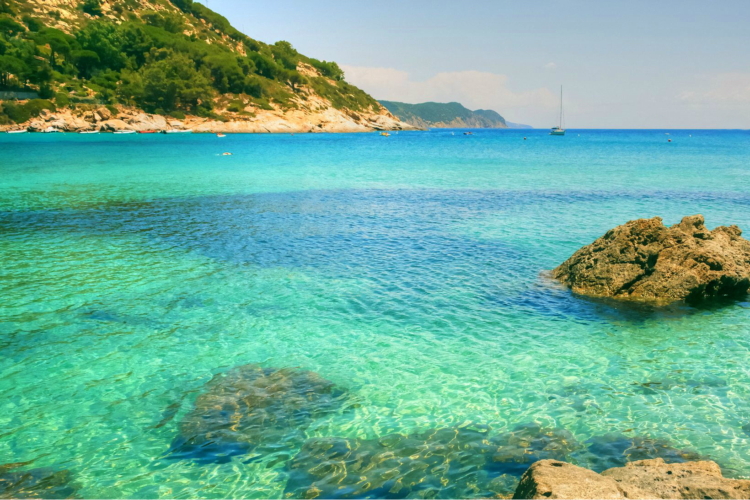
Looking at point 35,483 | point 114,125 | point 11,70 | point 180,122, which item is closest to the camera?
point 35,483

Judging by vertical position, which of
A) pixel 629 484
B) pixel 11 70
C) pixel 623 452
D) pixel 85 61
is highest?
pixel 85 61

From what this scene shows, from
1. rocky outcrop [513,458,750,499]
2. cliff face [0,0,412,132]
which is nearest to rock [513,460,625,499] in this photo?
rocky outcrop [513,458,750,499]

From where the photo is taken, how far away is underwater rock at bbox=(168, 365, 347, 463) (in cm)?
758

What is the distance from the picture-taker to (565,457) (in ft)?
23.6

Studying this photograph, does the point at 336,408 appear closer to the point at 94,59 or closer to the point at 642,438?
the point at 642,438

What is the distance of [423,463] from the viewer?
7141 mm

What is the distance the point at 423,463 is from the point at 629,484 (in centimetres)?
275

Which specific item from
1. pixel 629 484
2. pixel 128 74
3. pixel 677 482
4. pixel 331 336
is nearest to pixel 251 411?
pixel 331 336

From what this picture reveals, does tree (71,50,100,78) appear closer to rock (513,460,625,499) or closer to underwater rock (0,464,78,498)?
underwater rock (0,464,78,498)

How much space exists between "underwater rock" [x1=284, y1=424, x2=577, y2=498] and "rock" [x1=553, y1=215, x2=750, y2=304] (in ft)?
26.2

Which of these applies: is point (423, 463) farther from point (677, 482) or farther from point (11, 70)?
point (11, 70)

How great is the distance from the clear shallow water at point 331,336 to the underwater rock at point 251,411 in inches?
11.0

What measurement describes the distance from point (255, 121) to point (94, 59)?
49.0 meters

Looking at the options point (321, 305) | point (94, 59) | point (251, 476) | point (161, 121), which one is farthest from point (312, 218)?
point (94, 59)
